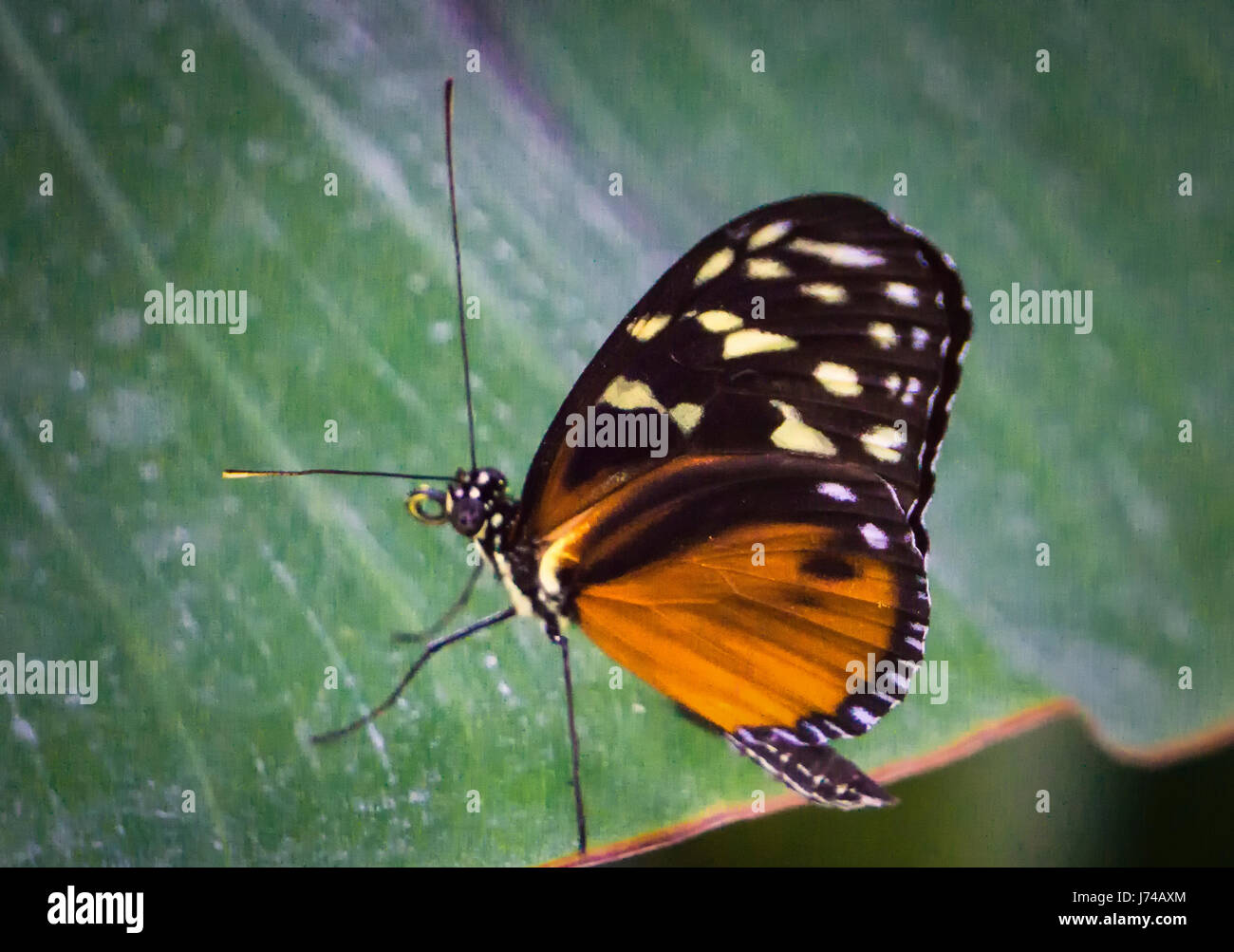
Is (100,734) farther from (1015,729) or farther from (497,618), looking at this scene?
(1015,729)

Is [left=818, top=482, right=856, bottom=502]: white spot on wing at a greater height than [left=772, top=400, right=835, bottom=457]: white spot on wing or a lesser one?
lesser

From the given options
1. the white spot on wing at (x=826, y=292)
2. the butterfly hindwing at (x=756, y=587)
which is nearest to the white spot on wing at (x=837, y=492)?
the butterfly hindwing at (x=756, y=587)

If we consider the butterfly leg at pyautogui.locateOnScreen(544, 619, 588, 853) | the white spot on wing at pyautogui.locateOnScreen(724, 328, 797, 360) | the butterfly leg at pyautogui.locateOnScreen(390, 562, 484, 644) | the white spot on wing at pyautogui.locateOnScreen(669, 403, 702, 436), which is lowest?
the butterfly leg at pyautogui.locateOnScreen(544, 619, 588, 853)

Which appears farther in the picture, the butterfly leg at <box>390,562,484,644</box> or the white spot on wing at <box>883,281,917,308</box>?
the butterfly leg at <box>390,562,484,644</box>

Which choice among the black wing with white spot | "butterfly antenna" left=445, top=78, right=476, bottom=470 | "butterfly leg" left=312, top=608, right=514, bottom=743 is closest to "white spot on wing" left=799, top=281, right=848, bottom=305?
the black wing with white spot

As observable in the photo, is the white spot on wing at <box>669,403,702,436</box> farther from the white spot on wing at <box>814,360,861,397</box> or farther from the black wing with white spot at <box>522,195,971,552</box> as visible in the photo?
the white spot on wing at <box>814,360,861,397</box>

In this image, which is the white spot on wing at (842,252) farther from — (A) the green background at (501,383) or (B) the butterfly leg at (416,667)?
(B) the butterfly leg at (416,667)

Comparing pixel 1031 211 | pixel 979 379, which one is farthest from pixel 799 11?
pixel 979 379
